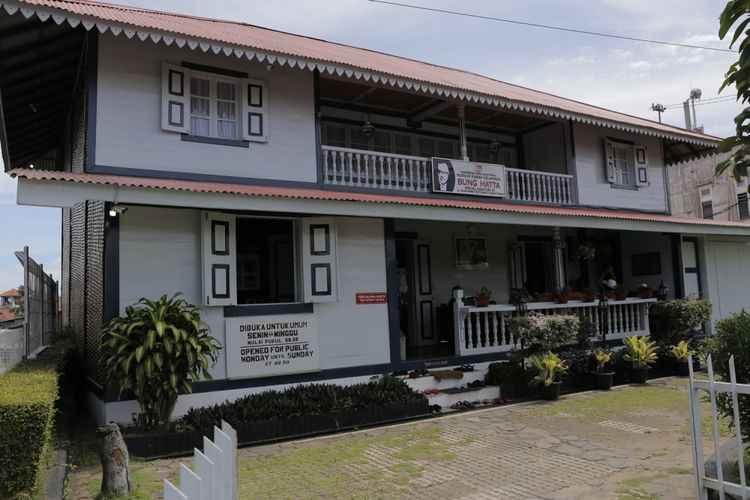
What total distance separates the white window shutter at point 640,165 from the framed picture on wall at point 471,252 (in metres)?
4.41

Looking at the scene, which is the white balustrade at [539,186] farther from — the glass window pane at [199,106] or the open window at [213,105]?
the glass window pane at [199,106]

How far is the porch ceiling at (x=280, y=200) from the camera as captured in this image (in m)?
6.94

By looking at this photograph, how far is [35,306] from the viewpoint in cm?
1012

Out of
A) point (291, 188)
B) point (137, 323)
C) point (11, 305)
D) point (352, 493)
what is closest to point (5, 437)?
point (137, 323)

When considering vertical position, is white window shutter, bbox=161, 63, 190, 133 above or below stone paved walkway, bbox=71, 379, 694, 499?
above

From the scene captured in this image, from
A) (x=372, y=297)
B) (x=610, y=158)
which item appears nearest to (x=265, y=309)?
(x=372, y=297)

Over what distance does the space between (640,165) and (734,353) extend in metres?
11.1

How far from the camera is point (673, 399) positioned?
31.3ft

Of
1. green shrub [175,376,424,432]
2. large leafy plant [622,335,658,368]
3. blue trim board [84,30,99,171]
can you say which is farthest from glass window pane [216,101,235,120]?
large leafy plant [622,335,658,368]

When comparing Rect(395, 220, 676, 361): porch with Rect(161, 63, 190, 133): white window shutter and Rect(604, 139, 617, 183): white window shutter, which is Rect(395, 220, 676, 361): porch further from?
Rect(161, 63, 190, 133): white window shutter

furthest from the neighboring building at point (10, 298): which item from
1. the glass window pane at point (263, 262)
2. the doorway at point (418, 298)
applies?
the doorway at point (418, 298)

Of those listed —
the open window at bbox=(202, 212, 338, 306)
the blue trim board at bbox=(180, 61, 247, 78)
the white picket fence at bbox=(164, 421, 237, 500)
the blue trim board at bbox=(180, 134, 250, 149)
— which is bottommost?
the white picket fence at bbox=(164, 421, 237, 500)

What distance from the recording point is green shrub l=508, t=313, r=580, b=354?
991 cm

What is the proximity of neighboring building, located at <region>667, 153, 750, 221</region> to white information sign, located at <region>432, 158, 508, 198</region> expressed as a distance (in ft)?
80.6
